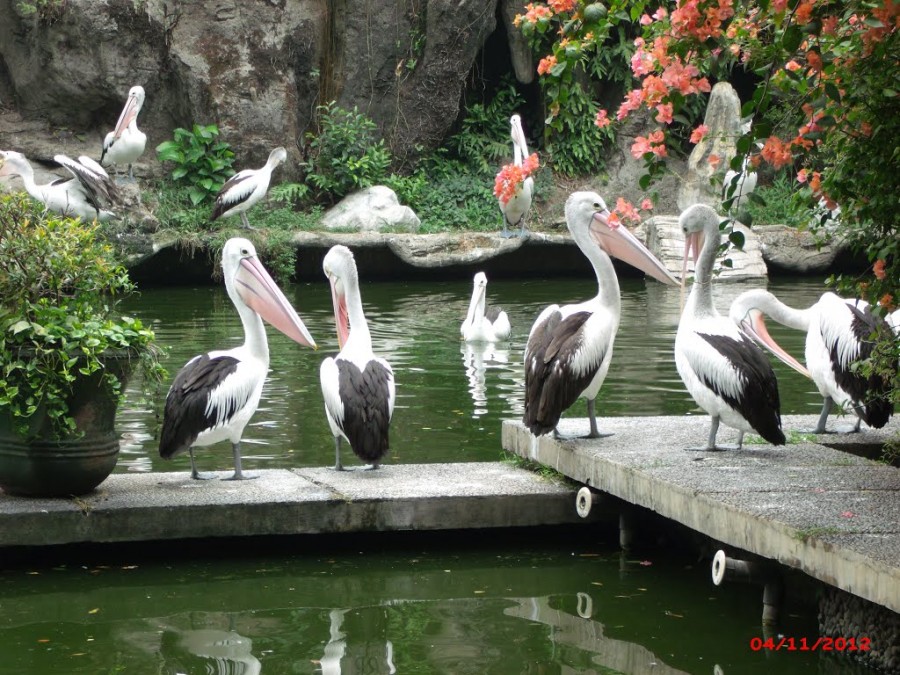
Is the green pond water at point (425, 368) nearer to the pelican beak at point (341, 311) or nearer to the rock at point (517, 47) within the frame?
the pelican beak at point (341, 311)

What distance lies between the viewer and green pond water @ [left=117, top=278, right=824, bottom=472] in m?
7.37

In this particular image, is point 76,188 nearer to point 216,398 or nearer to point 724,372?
point 216,398

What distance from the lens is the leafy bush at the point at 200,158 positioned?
18984 millimetres

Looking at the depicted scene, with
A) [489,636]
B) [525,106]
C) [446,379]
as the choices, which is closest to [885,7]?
[489,636]

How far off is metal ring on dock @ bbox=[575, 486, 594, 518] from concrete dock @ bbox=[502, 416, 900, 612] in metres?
0.06

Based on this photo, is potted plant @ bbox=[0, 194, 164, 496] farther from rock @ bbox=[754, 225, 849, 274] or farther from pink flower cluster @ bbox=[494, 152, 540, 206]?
rock @ bbox=[754, 225, 849, 274]

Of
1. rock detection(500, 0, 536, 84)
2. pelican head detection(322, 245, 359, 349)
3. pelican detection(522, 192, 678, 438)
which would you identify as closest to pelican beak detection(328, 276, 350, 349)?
pelican head detection(322, 245, 359, 349)

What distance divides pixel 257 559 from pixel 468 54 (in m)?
16.3

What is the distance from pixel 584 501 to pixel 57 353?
2313mm

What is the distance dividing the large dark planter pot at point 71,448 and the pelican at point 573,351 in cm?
187

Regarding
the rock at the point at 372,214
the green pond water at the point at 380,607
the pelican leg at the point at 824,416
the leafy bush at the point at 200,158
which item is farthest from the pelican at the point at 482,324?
the leafy bush at the point at 200,158

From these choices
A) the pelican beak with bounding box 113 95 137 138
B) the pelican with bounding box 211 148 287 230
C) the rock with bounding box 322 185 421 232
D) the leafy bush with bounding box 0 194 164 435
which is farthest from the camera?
the rock with bounding box 322 185 421 232

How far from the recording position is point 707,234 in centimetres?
607

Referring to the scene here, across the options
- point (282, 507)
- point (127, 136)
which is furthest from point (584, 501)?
point (127, 136)
